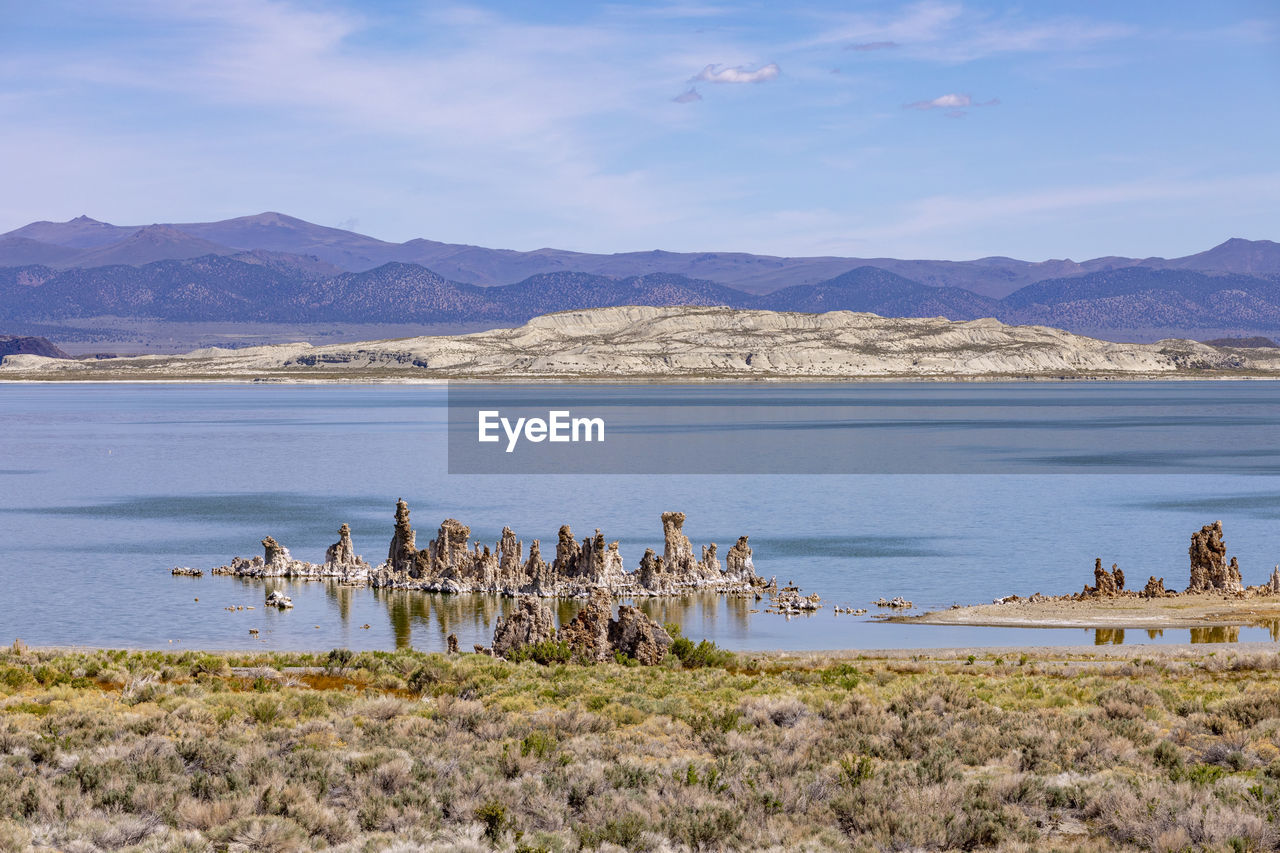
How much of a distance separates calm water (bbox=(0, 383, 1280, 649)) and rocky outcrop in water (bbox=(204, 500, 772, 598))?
4.64 ft

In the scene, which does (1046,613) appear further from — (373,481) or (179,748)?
(373,481)

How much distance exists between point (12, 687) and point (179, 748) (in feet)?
24.2

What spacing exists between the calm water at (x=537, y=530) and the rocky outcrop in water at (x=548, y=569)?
1.41 metres

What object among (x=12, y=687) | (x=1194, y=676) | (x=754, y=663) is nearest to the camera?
(x=12, y=687)

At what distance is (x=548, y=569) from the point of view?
44.9 m

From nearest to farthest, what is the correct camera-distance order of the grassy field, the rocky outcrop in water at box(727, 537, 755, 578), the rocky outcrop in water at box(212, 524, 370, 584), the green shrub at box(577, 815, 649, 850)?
the green shrub at box(577, 815, 649, 850) → the grassy field → the rocky outcrop in water at box(727, 537, 755, 578) → the rocky outcrop in water at box(212, 524, 370, 584)

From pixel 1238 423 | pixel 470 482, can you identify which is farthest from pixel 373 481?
pixel 1238 423

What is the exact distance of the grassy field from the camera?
13.8 meters

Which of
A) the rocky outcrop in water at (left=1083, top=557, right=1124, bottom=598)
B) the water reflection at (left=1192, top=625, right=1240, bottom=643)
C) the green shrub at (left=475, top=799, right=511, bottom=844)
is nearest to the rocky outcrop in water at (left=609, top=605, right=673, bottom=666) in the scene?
the green shrub at (left=475, top=799, right=511, bottom=844)

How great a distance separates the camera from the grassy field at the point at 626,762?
13781mm

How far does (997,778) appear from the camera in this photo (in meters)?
15.7

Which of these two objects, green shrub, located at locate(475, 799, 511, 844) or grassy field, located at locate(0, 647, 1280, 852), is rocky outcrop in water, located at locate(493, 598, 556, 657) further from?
green shrub, located at locate(475, 799, 511, 844)

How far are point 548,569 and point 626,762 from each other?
28.6 metres

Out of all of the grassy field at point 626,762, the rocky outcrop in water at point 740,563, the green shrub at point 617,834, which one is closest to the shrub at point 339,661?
the grassy field at point 626,762
